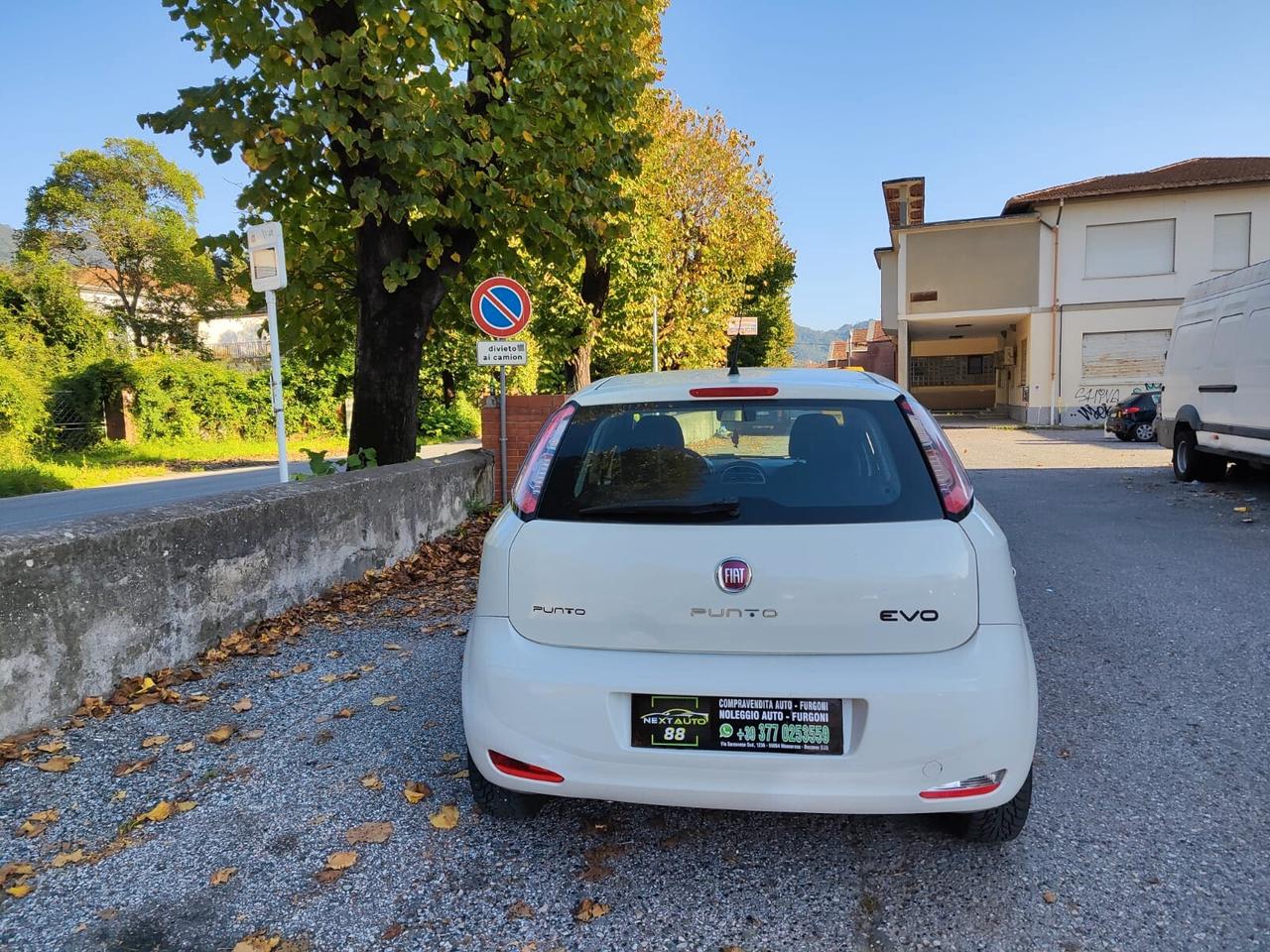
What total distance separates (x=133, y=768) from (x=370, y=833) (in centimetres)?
124

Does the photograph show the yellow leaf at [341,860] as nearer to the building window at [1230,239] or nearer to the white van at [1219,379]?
the white van at [1219,379]

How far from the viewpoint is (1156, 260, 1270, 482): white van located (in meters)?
8.72

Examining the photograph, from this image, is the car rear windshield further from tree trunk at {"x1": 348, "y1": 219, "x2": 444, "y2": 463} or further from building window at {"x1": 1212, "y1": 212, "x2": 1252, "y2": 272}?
building window at {"x1": 1212, "y1": 212, "x2": 1252, "y2": 272}

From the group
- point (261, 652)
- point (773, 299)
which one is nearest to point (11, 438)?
point (261, 652)

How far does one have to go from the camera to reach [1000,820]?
100 inches

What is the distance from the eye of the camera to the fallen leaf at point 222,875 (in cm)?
251

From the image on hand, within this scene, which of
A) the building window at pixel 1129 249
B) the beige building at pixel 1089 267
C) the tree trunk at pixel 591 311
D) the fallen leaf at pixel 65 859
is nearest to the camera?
the fallen leaf at pixel 65 859

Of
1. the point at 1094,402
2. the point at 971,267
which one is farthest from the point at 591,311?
the point at 1094,402

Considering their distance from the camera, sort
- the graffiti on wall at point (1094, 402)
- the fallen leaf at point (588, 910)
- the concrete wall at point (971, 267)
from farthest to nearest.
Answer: the concrete wall at point (971, 267), the graffiti on wall at point (1094, 402), the fallen leaf at point (588, 910)

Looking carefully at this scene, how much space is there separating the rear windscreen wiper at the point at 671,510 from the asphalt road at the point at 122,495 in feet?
23.6

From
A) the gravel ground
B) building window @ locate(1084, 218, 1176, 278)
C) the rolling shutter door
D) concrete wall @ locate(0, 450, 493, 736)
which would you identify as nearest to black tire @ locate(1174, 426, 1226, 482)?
the gravel ground

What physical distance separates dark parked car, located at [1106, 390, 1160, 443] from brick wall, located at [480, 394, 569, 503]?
16.1 meters

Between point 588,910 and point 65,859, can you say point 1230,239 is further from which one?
point 65,859

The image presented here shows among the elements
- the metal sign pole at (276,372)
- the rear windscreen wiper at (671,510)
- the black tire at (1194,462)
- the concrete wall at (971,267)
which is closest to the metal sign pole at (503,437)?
the metal sign pole at (276,372)
